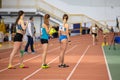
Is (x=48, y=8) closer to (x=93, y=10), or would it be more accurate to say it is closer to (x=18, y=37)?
(x=93, y=10)

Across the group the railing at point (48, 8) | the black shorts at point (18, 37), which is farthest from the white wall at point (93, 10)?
the black shorts at point (18, 37)

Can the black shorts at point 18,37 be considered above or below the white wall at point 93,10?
below

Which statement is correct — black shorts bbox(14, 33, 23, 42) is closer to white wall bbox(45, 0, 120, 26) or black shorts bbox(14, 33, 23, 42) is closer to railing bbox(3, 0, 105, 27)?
railing bbox(3, 0, 105, 27)

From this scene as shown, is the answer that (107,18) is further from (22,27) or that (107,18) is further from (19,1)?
(22,27)

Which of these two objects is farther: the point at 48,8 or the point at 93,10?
the point at 93,10

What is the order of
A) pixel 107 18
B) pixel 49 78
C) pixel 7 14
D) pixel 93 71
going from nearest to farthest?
pixel 49 78, pixel 93 71, pixel 7 14, pixel 107 18

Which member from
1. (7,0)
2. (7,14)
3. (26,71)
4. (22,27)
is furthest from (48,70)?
(7,0)

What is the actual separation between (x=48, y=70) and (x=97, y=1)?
31.0 meters

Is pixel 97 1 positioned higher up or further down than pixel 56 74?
higher up

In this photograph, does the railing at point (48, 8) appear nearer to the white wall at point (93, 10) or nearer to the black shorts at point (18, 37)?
A: the white wall at point (93, 10)

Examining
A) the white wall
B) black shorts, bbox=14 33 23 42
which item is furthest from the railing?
black shorts, bbox=14 33 23 42

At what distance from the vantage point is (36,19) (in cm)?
4009

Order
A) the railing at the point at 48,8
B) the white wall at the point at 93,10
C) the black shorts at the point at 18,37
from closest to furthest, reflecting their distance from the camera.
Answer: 1. the black shorts at the point at 18,37
2. the railing at the point at 48,8
3. the white wall at the point at 93,10

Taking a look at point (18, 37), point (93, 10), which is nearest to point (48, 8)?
point (93, 10)
